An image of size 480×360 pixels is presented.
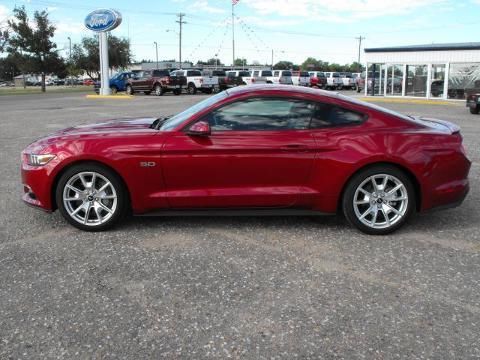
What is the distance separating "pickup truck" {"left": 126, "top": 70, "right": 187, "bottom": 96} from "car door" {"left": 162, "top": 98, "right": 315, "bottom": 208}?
30.6m

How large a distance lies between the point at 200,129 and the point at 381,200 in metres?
1.90

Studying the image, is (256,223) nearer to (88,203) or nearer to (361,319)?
(88,203)

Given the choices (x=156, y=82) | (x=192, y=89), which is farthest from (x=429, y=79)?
(x=156, y=82)

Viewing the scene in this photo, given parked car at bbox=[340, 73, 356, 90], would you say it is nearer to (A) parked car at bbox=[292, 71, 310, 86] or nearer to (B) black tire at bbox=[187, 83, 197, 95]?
(A) parked car at bbox=[292, 71, 310, 86]

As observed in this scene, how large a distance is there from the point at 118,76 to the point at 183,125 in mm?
37428

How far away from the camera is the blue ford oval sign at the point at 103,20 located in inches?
1374

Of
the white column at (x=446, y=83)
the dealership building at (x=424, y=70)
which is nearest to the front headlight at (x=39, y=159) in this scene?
the dealership building at (x=424, y=70)

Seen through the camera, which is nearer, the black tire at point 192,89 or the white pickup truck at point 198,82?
the white pickup truck at point 198,82

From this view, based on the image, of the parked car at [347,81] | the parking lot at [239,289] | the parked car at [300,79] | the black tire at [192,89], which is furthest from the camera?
the parked car at [347,81]

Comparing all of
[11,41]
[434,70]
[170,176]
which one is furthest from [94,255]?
[11,41]

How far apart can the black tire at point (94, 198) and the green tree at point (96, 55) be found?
65.6 metres

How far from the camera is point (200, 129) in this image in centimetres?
464

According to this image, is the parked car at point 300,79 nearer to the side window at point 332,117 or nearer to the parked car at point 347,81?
the parked car at point 347,81

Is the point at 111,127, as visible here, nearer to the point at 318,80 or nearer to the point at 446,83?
the point at 446,83
